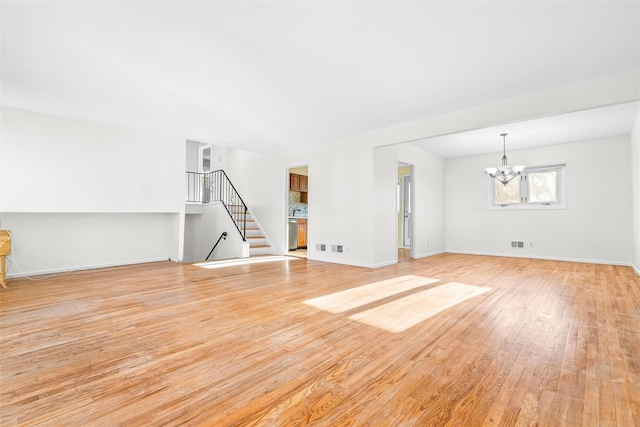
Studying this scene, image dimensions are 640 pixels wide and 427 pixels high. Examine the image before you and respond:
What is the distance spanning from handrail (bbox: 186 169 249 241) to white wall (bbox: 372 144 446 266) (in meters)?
3.87

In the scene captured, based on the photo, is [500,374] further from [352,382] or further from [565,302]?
[565,302]

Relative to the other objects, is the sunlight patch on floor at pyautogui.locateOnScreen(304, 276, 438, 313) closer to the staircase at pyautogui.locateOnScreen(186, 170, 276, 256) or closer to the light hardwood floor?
the light hardwood floor

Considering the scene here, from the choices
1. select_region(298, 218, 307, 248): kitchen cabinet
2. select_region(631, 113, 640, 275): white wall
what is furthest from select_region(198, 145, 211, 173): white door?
select_region(631, 113, 640, 275): white wall

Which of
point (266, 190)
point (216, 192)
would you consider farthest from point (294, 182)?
point (216, 192)

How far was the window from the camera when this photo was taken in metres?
6.60

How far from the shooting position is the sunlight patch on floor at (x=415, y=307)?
2.64m

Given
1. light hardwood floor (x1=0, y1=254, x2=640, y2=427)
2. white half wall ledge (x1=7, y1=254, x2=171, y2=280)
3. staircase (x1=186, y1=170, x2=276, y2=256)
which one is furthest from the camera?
staircase (x1=186, y1=170, x2=276, y2=256)

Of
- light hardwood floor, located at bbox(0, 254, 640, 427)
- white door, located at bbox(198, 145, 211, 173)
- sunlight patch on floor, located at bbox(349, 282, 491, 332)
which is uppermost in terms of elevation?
white door, located at bbox(198, 145, 211, 173)

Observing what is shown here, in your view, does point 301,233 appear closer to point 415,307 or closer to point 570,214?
point 415,307

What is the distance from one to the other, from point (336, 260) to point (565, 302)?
11.9 ft

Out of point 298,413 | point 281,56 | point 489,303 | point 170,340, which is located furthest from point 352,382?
point 281,56

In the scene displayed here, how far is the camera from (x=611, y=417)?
1.39 meters

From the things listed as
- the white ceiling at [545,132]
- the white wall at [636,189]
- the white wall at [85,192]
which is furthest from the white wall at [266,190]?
the white wall at [636,189]

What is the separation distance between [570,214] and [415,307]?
5.66 meters
